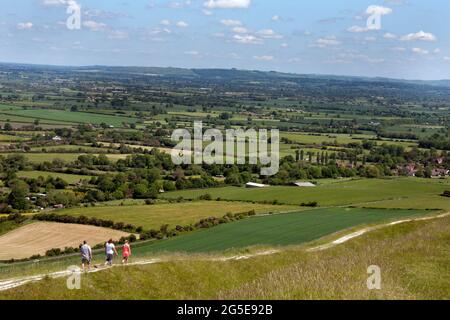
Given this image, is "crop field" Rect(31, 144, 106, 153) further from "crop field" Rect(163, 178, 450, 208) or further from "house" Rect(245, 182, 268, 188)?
"crop field" Rect(163, 178, 450, 208)

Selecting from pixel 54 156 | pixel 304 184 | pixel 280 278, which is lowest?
pixel 304 184

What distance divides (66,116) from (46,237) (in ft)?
349

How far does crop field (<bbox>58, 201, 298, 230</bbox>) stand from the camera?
47.9m

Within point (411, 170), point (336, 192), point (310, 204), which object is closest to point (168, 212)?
point (310, 204)

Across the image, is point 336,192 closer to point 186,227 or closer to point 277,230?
point 186,227

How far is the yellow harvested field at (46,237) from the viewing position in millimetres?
39906

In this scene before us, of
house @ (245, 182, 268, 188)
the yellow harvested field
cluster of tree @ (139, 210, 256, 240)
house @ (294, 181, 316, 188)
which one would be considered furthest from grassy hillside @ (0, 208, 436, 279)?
house @ (245, 182, 268, 188)

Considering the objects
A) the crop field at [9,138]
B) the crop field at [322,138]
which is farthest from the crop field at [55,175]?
the crop field at [322,138]

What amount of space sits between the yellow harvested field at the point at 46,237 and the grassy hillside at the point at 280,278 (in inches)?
806

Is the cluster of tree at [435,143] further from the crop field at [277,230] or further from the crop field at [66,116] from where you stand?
the crop field at [277,230]

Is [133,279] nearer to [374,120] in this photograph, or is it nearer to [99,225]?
[99,225]

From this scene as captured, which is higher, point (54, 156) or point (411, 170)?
point (54, 156)

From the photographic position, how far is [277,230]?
41.8 m
